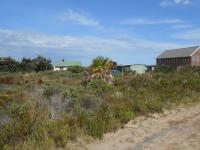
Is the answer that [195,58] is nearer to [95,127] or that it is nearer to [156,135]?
[156,135]

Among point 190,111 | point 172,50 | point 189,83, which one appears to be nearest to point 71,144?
point 190,111

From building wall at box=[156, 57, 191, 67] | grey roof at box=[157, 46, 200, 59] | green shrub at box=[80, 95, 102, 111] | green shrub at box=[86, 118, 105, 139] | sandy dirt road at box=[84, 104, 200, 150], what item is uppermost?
grey roof at box=[157, 46, 200, 59]

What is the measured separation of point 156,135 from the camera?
454 inches

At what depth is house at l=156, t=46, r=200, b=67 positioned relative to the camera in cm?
9662

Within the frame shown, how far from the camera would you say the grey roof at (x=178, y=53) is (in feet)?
322

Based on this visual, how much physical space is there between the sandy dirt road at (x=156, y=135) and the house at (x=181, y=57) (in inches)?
3276

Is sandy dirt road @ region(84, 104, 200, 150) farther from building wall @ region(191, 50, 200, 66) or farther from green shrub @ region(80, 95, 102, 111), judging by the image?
building wall @ region(191, 50, 200, 66)

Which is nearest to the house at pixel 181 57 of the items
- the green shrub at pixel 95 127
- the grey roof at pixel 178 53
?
the grey roof at pixel 178 53

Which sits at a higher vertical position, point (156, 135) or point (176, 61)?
point (176, 61)

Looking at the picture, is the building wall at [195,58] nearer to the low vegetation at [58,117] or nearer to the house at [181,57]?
the house at [181,57]

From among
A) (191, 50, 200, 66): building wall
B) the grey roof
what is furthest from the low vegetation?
the grey roof

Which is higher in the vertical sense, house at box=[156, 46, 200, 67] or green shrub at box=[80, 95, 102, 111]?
house at box=[156, 46, 200, 67]

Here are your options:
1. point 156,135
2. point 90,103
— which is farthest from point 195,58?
point 156,135

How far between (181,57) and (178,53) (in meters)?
3.41
